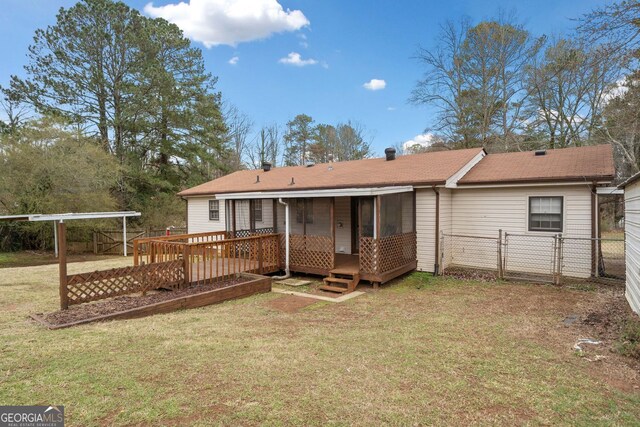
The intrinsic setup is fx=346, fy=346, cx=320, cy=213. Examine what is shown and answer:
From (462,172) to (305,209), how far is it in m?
5.37

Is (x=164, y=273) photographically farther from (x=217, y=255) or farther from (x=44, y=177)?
(x=44, y=177)

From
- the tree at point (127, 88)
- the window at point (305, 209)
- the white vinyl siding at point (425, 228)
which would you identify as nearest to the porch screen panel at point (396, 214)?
the white vinyl siding at point (425, 228)

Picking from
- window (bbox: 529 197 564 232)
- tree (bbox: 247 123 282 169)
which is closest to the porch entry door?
window (bbox: 529 197 564 232)

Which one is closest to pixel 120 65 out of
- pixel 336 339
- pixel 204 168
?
pixel 204 168

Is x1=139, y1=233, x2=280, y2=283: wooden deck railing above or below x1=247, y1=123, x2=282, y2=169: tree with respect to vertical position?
below

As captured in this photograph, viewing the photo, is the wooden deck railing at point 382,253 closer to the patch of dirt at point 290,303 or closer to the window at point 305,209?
the patch of dirt at point 290,303

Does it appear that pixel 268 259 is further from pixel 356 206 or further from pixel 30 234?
pixel 30 234

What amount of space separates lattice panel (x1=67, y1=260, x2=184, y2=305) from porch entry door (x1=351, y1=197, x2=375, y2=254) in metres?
4.97

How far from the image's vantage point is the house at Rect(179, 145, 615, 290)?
8867 millimetres

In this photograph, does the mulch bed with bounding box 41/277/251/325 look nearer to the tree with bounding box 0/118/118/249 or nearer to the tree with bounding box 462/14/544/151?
the tree with bounding box 0/118/118/249

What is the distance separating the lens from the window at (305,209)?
40.7 ft

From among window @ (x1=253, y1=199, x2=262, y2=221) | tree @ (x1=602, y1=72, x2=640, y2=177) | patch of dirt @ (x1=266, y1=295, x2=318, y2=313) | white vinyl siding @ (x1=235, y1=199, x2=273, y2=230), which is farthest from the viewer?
tree @ (x1=602, y1=72, x2=640, y2=177)

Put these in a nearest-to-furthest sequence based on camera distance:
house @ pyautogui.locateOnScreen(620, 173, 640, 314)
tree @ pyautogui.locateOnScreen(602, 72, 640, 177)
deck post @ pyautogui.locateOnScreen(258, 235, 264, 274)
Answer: house @ pyautogui.locateOnScreen(620, 173, 640, 314), deck post @ pyautogui.locateOnScreen(258, 235, 264, 274), tree @ pyautogui.locateOnScreen(602, 72, 640, 177)

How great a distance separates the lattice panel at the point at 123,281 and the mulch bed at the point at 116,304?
0.16 metres
